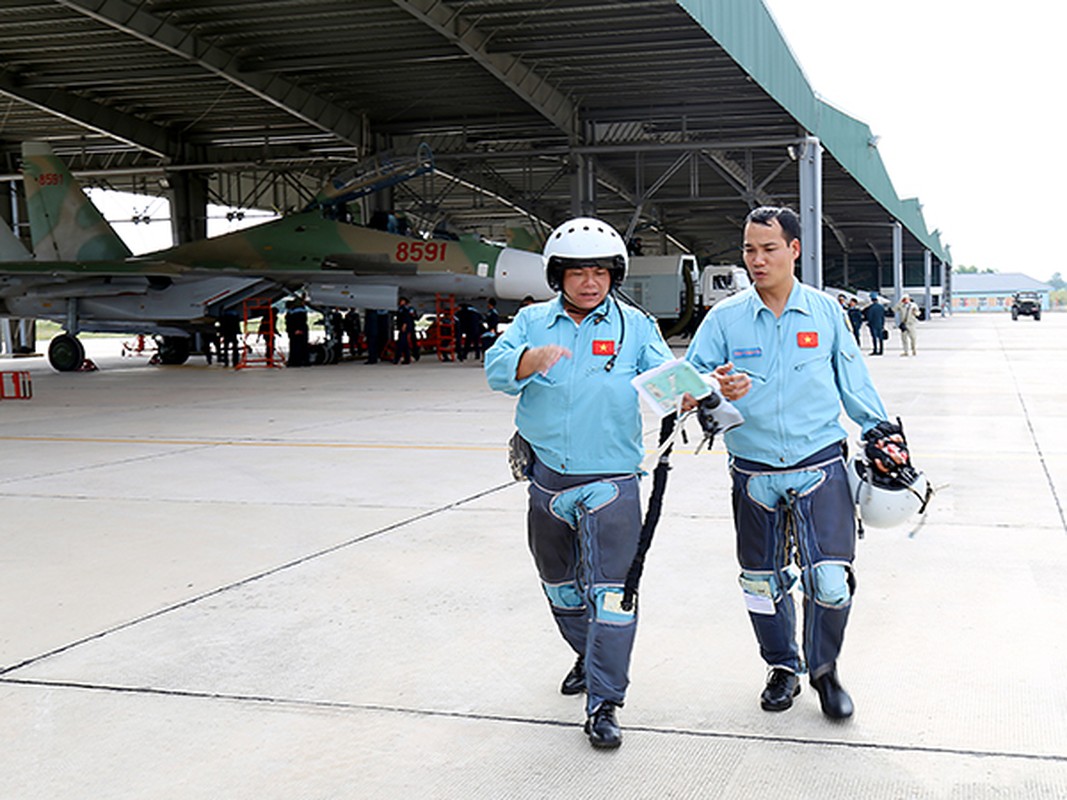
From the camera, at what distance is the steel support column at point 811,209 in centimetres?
2700

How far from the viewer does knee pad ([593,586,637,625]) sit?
11.9ft

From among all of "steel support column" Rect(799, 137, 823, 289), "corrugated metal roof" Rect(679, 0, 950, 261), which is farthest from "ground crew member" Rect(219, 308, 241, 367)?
"steel support column" Rect(799, 137, 823, 289)

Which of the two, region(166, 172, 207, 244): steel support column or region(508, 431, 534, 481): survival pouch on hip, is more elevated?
region(166, 172, 207, 244): steel support column

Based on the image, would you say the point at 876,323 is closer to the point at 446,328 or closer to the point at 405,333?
the point at 446,328

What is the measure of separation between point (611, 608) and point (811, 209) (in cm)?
2510

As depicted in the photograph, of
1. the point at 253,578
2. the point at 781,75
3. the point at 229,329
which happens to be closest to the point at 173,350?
the point at 229,329

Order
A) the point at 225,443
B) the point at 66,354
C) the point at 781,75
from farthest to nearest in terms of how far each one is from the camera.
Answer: the point at 66,354, the point at 781,75, the point at 225,443

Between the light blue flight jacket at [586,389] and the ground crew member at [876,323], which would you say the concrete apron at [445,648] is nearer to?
the light blue flight jacket at [586,389]

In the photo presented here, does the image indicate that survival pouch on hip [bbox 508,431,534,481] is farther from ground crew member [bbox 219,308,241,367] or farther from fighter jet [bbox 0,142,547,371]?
ground crew member [bbox 219,308,241,367]

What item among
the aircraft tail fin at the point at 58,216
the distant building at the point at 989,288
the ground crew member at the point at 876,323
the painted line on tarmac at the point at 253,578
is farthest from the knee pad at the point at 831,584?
the distant building at the point at 989,288

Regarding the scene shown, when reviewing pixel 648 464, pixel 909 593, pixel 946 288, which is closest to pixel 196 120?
pixel 648 464

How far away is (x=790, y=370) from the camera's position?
3.87 metres

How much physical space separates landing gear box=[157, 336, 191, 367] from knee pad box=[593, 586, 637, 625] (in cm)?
2616

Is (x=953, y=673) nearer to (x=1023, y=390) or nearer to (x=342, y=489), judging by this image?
(x=342, y=489)
